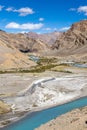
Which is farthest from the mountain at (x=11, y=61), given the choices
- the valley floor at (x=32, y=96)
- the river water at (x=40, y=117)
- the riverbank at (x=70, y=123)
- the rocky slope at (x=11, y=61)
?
the riverbank at (x=70, y=123)

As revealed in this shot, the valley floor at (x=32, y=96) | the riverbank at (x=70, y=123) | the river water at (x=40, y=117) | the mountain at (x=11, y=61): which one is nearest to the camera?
the riverbank at (x=70, y=123)

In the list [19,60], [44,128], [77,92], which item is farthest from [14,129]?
[19,60]

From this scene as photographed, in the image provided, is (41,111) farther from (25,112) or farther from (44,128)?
(44,128)

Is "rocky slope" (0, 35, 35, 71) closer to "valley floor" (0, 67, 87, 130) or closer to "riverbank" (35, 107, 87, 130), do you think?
"valley floor" (0, 67, 87, 130)

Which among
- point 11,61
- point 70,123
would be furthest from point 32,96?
point 11,61

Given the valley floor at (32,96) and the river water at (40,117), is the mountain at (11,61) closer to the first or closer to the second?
the valley floor at (32,96)

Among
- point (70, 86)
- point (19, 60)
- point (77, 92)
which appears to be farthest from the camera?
point (19, 60)

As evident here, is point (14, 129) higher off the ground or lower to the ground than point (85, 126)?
lower

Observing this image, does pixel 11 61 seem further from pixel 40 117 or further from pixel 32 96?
pixel 40 117

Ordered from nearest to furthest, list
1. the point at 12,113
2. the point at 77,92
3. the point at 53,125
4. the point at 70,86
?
the point at 53,125
the point at 12,113
the point at 77,92
the point at 70,86
